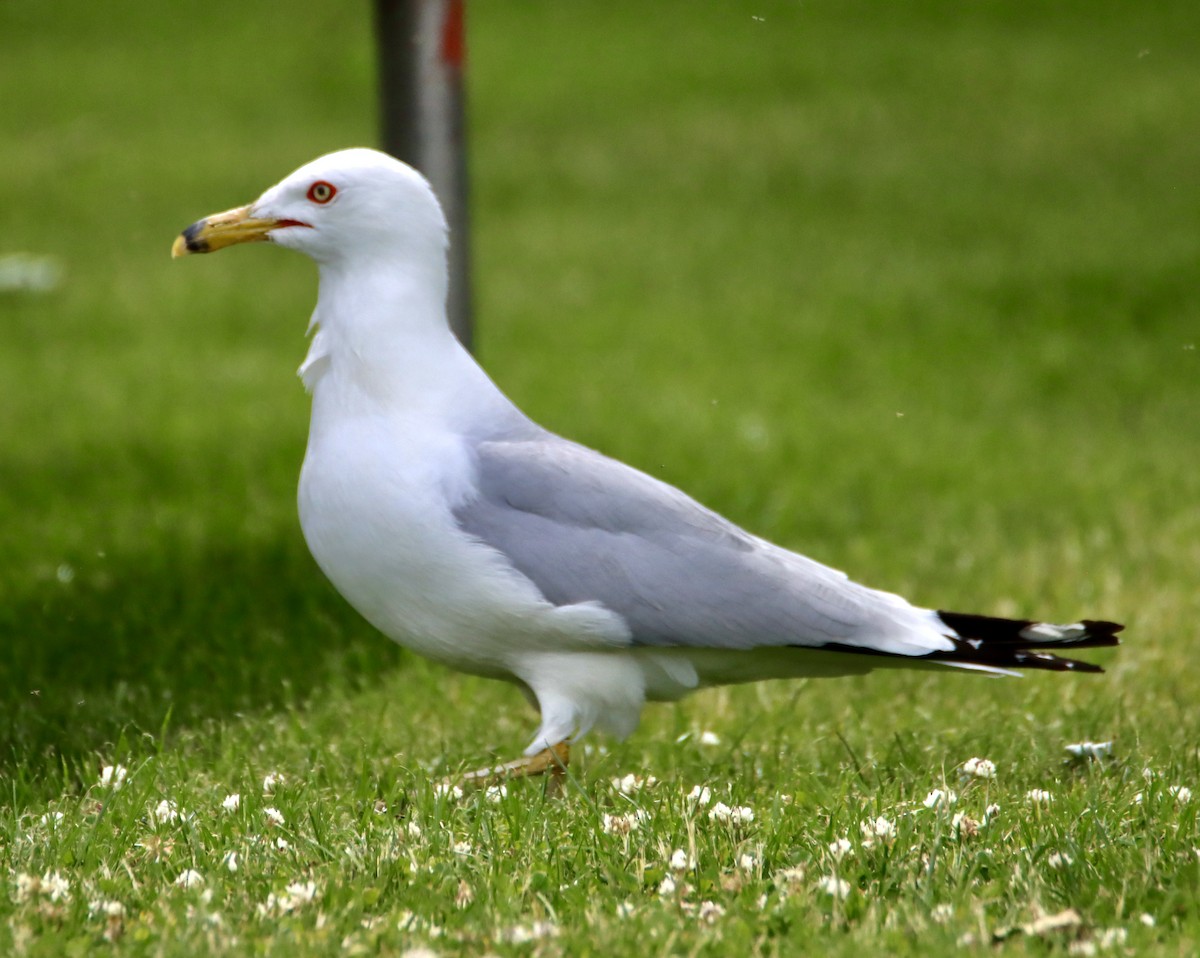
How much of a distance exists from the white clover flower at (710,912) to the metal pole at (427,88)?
3467 millimetres

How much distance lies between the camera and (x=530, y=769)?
4.06 meters

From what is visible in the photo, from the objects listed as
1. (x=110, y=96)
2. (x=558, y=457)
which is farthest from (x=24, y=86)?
(x=558, y=457)

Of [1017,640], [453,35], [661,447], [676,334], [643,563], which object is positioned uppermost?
[453,35]

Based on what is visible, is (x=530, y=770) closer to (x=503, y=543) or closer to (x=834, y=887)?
(x=503, y=543)

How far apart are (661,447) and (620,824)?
4713mm

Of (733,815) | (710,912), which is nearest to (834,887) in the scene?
(710,912)

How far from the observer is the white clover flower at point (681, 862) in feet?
10.9

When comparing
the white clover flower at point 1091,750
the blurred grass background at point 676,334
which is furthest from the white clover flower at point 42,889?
the white clover flower at point 1091,750

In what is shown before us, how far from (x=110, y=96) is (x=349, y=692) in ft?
43.9

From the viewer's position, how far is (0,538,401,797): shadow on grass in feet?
15.7

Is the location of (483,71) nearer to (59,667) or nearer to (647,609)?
(59,667)

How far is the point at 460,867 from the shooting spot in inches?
132

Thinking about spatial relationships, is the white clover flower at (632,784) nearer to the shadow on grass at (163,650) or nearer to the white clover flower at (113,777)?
the white clover flower at (113,777)

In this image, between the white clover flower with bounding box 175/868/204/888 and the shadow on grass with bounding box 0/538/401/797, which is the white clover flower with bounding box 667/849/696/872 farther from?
the shadow on grass with bounding box 0/538/401/797
